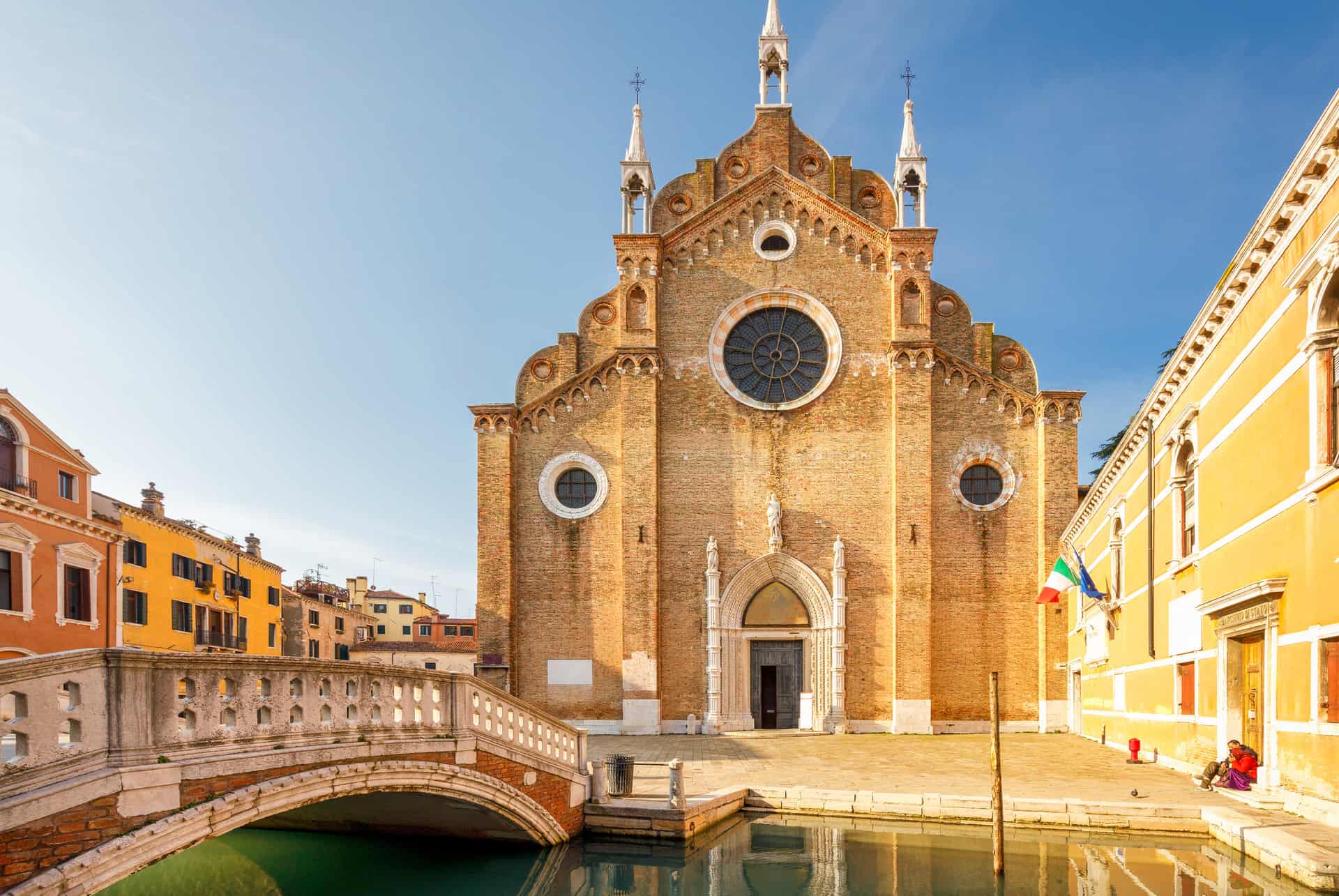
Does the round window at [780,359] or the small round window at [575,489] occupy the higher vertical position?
the round window at [780,359]

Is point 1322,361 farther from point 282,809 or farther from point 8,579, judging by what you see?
point 8,579

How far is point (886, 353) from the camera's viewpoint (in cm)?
2464

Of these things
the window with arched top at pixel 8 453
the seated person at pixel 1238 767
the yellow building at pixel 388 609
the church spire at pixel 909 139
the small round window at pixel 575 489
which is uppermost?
the church spire at pixel 909 139

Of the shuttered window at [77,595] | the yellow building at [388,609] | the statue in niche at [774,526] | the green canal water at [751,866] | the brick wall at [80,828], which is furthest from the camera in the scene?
the yellow building at [388,609]

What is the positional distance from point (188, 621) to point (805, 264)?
22.0 m

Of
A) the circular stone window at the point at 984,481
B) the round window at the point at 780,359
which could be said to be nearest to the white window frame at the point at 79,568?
the round window at the point at 780,359

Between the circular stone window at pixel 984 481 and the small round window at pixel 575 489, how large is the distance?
30.3 feet

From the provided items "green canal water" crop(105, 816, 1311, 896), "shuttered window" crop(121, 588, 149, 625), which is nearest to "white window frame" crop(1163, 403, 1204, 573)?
"green canal water" crop(105, 816, 1311, 896)

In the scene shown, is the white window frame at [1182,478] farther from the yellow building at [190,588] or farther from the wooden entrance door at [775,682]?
the yellow building at [190,588]

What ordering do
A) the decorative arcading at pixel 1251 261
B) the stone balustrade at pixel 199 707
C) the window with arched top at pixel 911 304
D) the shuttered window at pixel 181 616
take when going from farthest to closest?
the shuttered window at pixel 181 616, the window with arched top at pixel 911 304, the decorative arcading at pixel 1251 261, the stone balustrade at pixel 199 707

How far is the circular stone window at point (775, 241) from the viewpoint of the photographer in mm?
25344

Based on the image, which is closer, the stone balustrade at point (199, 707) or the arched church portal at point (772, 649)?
the stone balustrade at point (199, 707)

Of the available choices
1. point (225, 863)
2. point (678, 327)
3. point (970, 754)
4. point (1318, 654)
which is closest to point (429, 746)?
point (225, 863)

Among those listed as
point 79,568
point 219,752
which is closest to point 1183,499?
point 219,752
